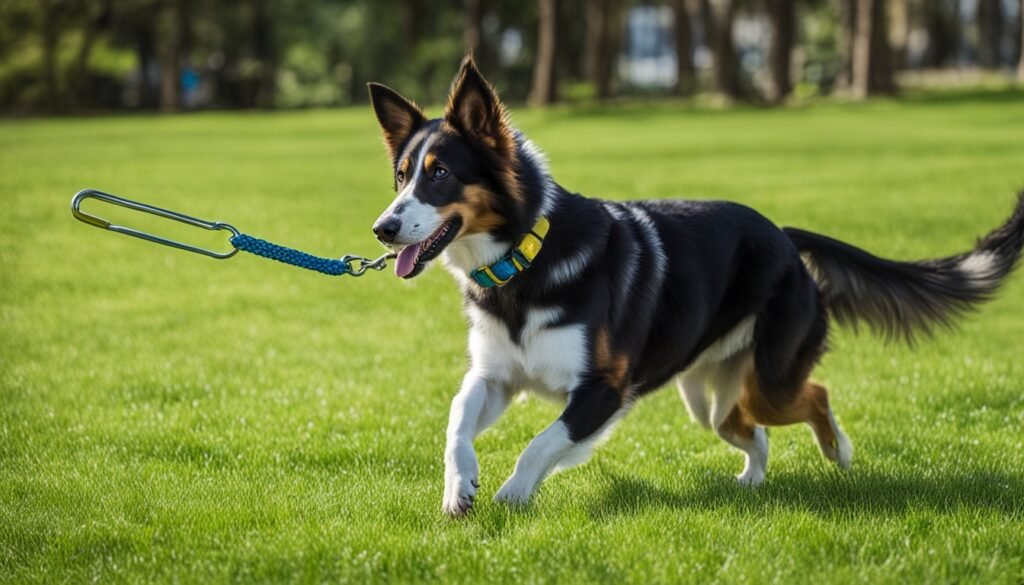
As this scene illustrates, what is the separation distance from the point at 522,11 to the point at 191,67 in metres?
22.5

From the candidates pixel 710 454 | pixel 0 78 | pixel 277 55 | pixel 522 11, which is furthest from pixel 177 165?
pixel 277 55

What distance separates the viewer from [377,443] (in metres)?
7.13

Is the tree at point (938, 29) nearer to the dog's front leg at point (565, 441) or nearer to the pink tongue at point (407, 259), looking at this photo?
the dog's front leg at point (565, 441)

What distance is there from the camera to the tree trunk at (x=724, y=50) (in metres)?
43.8

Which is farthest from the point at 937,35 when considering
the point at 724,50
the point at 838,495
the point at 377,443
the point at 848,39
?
the point at 838,495

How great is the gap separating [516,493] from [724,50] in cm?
4132

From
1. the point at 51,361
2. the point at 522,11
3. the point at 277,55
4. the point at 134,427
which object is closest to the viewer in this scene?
the point at 134,427

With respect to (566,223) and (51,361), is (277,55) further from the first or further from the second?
(566,223)

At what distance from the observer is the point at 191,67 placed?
72.9 meters

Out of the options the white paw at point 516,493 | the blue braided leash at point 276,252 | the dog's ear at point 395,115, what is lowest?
the white paw at point 516,493

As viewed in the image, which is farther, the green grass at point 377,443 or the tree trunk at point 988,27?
the tree trunk at point 988,27

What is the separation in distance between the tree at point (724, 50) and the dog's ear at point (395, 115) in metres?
39.5

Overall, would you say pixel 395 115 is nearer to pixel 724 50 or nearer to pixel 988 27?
pixel 724 50

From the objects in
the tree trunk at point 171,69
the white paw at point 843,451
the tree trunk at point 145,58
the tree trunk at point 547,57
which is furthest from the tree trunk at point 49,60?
the white paw at point 843,451
